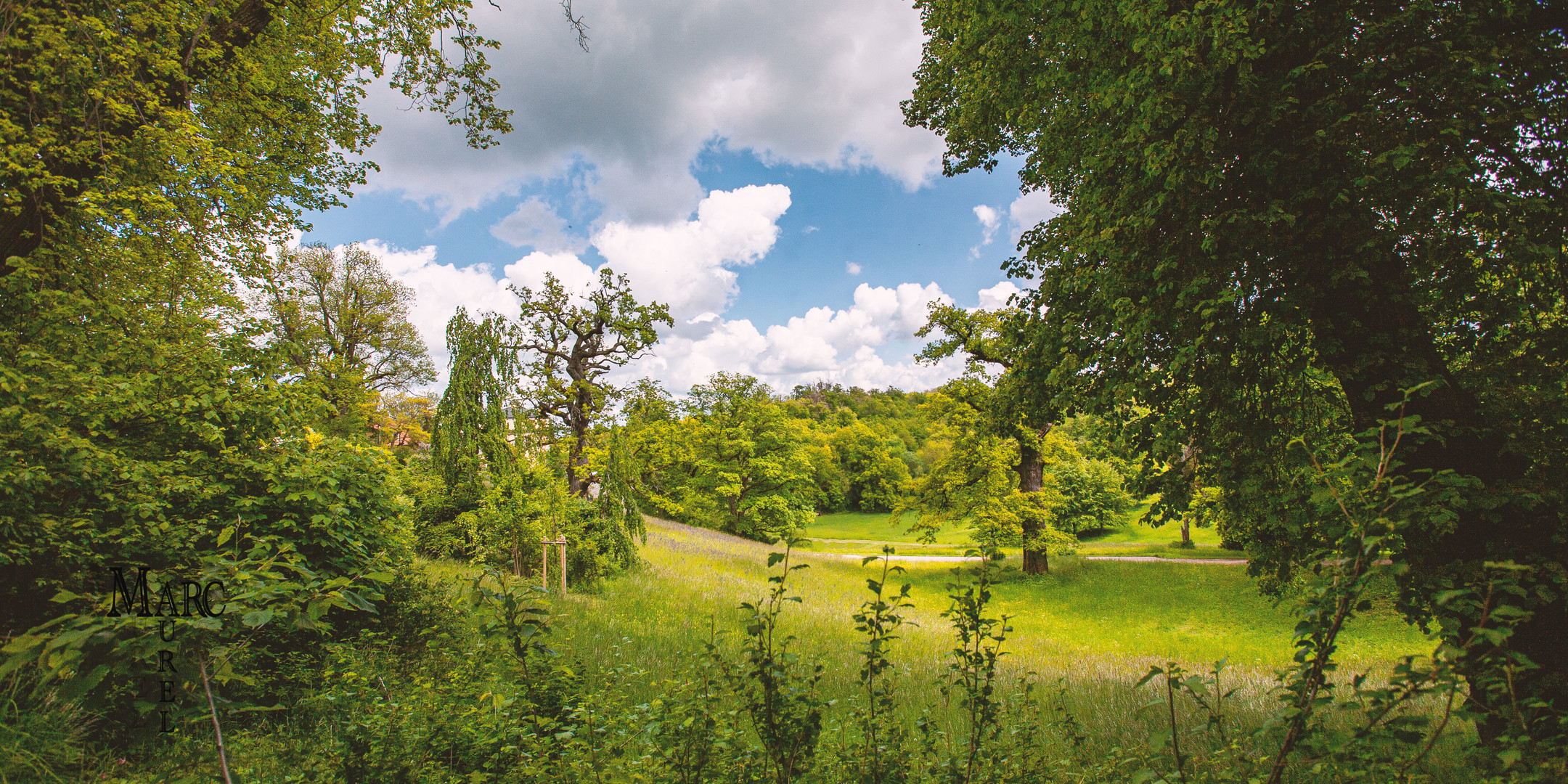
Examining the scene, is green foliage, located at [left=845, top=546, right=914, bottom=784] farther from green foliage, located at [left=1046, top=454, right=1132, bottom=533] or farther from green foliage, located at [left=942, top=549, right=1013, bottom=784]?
green foliage, located at [left=1046, top=454, right=1132, bottom=533]

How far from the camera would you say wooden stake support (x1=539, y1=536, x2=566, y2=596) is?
1086 centimetres

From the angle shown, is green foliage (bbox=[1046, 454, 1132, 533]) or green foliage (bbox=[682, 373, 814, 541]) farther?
green foliage (bbox=[682, 373, 814, 541])

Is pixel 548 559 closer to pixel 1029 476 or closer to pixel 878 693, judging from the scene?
pixel 878 693

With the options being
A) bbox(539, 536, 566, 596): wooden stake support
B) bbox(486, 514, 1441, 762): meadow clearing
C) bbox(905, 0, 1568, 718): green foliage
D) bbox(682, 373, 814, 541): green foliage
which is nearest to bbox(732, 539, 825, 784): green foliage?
bbox(486, 514, 1441, 762): meadow clearing

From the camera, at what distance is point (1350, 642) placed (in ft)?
43.2

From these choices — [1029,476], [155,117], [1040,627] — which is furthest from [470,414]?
[1029,476]

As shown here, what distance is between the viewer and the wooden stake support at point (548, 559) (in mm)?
10859

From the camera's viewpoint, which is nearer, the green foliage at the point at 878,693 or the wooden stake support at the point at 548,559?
the green foliage at the point at 878,693

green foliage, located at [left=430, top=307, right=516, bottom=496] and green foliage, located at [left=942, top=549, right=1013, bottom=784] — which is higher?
green foliage, located at [left=430, top=307, right=516, bottom=496]

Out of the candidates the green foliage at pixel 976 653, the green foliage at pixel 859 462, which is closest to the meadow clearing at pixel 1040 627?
the green foliage at pixel 976 653

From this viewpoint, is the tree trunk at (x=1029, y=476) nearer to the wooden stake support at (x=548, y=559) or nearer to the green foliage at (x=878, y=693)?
the wooden stake support at (x=548, y=559)

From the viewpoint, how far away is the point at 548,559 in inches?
467

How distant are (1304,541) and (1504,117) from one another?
12.5ft

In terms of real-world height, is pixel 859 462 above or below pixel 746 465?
below
